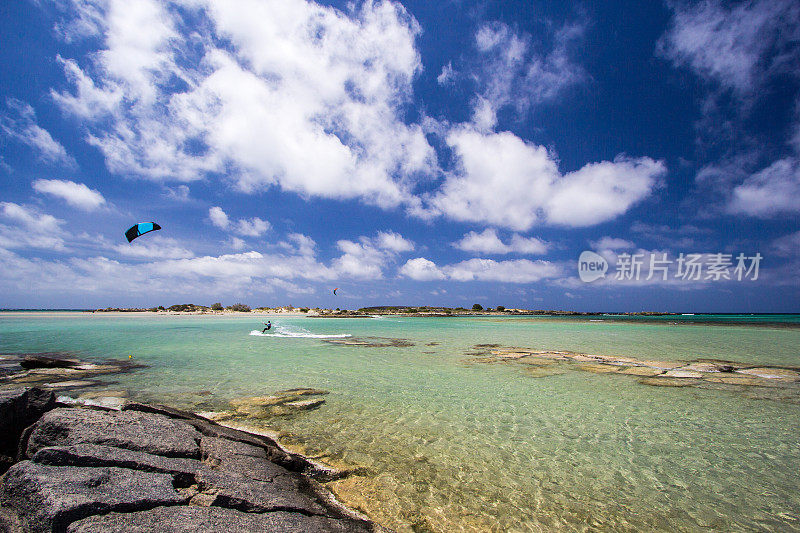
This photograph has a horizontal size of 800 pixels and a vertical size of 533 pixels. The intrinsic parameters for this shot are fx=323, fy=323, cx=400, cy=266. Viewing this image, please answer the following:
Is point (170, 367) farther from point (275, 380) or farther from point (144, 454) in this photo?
point (144, 454)

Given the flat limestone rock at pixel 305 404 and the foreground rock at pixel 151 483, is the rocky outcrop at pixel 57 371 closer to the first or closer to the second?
the flat limestone rock at pixel 305 404

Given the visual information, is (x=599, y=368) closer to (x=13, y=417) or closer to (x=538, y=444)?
(x=538, y=444)

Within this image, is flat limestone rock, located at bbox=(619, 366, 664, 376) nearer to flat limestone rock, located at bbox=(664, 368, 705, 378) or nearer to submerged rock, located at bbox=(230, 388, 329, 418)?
flat limestone rock, located at bbox=(664, 368, 705, 378)

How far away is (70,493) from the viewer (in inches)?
128

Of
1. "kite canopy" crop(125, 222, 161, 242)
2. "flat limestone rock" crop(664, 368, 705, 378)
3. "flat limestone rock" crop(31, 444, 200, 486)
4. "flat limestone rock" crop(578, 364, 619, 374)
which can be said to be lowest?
"flat limestone rock" crop(578, 364, 619, 374)

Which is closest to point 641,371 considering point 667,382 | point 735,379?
point 667,382

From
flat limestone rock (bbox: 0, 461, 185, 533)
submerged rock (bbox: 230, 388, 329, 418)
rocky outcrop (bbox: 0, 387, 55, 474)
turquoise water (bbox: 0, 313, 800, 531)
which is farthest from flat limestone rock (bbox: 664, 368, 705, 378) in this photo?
rocky outcrop (bbox: 0, 387, 55, 474)

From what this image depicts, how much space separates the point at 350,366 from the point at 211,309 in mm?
108218

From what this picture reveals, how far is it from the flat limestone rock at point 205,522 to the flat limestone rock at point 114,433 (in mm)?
1691

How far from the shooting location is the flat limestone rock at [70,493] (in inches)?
121

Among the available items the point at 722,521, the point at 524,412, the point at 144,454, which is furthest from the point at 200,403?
the point at 722,521

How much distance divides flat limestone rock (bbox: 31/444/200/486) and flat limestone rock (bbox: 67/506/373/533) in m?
0.88

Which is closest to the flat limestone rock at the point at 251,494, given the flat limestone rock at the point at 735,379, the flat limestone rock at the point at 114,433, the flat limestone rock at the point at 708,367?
the flat limestone rock at the point at 114,433

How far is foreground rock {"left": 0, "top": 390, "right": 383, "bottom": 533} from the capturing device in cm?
317
